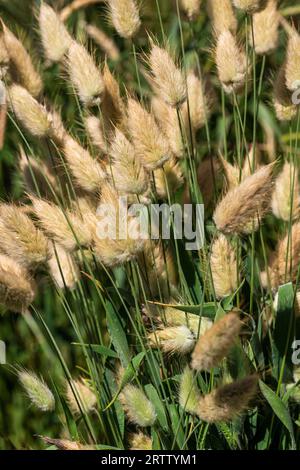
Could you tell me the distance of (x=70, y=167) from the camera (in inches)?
45.6

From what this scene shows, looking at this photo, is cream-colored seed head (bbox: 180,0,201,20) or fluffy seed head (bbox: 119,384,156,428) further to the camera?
cream-colored seed head (bbox: 180,0,201,20)

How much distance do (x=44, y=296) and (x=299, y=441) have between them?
78 centimetres

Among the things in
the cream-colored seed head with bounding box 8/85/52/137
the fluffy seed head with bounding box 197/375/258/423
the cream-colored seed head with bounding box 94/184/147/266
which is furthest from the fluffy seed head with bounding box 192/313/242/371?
the cream-colored seed head with bounding box 8/85/52/137

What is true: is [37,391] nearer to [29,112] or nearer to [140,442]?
[140,442]

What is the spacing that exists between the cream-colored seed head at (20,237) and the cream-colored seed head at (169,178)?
0.80 feet

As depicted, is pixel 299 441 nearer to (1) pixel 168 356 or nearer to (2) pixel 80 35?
(1) pixel 168 356

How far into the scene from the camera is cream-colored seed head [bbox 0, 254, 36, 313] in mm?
1015

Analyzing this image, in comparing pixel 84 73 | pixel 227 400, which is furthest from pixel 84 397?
pixel 84 73

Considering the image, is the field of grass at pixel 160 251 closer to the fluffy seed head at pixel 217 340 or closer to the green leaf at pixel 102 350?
the green leaf at pixel 102 350

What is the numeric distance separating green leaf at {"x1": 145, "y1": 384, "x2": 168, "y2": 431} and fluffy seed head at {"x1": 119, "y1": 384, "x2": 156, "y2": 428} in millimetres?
39

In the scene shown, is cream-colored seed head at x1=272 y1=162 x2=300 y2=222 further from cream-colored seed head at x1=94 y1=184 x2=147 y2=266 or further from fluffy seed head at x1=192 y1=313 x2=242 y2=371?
fluffy seed head at x1=192 y1=313 x2=242 y2=371

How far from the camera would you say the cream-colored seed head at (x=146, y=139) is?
3.54 ft

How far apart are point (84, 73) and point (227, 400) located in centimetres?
47
